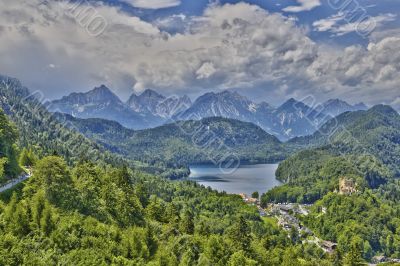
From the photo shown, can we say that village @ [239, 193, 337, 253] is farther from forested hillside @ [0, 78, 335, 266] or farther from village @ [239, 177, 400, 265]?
forested hillside @ [0, 78, 335, 266]

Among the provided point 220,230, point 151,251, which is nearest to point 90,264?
point 151,251

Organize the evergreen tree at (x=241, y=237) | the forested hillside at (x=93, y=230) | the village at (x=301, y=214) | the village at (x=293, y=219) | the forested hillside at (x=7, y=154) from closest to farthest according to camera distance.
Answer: the forested hillside at (x=93, y=230) → the forested hillside at (x=7, y=154) → the evergreen tree at (x=241, y=237) → the village at (x=301, y=214) → the village at (x=293, y=219)

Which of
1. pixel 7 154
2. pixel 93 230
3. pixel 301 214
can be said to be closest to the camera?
pixel 93 230

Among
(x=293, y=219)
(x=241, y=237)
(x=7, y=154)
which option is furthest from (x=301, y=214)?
→ (x=7, y=154)

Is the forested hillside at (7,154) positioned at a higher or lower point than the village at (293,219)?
higher

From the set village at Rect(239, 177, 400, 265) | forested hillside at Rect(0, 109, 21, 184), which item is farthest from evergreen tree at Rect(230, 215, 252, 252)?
village at Rect(239, 177, 400, 265)

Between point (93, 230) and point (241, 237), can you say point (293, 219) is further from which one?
point (93, 230)

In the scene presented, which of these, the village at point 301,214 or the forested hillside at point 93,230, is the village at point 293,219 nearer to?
the village at point 301,214

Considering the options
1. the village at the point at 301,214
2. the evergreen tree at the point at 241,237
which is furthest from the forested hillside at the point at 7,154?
the village at the point at 301,214

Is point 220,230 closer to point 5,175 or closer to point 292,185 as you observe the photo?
point 5,175

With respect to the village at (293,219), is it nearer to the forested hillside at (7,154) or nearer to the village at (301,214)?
the village at (301,214)

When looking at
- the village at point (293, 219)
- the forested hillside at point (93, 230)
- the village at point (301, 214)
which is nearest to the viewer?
the forested hillside at point (93, 230)

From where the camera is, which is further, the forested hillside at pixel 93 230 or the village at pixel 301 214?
the village at pixel 301 214
